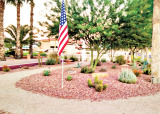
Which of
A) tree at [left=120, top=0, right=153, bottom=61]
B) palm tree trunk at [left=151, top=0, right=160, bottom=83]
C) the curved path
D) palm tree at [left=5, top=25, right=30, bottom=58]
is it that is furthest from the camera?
palm tree at [left=5, top=25, right=30, bottom=58]

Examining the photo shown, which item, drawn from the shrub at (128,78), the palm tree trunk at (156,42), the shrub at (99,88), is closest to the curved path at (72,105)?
the shrub at (99,88)

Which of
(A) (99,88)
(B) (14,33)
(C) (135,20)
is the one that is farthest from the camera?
(B) (14,33)

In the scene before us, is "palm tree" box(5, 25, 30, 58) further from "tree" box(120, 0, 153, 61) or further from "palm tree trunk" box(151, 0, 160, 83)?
"palm tree trunk" box(151, 0, 160, 83)

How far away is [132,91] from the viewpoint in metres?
5.93

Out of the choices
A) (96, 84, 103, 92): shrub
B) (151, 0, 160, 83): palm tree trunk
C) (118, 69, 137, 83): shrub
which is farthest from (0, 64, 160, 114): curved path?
(151, 0, 160, 83): palm tree trunk

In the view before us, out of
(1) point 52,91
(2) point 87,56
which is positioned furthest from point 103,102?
(2) point 87,56

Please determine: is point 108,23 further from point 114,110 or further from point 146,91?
point 114,110

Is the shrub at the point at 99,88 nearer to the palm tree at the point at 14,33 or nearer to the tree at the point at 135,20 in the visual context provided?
the tree at the point at 135,20

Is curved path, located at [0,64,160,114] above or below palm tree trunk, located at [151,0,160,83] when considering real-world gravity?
below

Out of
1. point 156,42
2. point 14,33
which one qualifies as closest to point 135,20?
point 156,42

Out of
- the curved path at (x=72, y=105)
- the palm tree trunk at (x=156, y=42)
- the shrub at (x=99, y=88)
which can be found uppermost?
the palm tree trunk at (x=156, y=42)

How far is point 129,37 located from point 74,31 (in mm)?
4508

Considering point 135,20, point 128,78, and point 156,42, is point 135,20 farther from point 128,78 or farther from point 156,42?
point 128,78

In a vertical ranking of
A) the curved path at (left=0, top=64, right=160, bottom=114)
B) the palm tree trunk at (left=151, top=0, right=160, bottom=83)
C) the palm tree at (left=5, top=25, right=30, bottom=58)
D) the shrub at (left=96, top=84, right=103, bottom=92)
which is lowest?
the curved path at (left=0, top=64, right=160, bottom=114)
